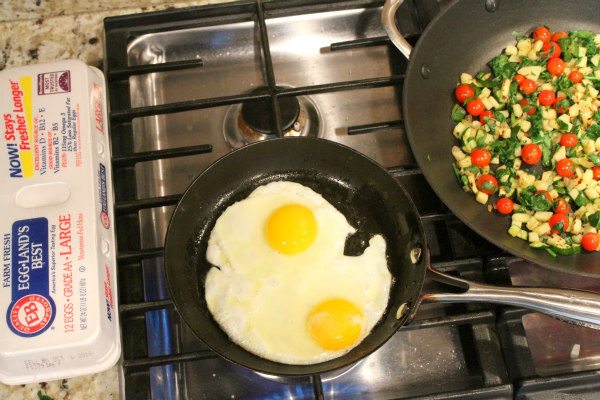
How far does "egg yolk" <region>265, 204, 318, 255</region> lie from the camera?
43.4 inches

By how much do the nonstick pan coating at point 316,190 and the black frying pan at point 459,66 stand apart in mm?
113

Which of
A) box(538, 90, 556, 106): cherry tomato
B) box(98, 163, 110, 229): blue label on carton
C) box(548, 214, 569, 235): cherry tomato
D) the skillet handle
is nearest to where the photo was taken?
the skillet handle

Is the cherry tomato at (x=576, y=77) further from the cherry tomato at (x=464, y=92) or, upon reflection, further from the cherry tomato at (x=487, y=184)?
the cherry tomato at (x=487, y=184)

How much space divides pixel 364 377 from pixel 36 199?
2.46 ft

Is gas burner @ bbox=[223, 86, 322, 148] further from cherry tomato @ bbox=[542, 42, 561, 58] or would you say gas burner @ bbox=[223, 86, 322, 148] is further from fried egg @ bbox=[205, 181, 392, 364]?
cherry tomato @ bbox=[542, 42, 561, 58]

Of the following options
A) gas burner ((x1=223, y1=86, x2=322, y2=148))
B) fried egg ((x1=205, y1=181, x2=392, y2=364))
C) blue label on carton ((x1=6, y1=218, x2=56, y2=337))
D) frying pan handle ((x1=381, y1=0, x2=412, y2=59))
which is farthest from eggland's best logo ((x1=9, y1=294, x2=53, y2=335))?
frying pan handle ((x1=381, y1=0, x2=412, y2=59))

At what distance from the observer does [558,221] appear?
1.21 meters

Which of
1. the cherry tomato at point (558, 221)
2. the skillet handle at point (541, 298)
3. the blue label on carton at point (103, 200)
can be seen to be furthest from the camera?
the cherry tomato at point (558, 221)

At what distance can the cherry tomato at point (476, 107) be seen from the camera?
52.8 inches

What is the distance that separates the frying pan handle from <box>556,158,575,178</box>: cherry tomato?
44cm

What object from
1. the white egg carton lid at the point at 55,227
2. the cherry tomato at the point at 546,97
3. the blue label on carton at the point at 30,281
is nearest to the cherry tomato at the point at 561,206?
the cherry tomato at the point at 546,97

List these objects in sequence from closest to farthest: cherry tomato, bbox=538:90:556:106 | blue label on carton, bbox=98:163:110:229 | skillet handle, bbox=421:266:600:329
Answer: skillet handle, bbox=421:266:600:329
blue label on carton, bbox=98:163:110:229
cherry tomato, bbox=538:90:556:106

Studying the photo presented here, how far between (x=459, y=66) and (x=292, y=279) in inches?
29.4

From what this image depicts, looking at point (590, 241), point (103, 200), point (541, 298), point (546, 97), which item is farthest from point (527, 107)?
point (103, 200)
